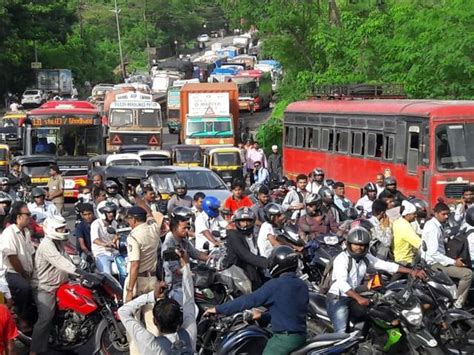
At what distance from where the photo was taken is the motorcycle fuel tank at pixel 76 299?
11320 mm

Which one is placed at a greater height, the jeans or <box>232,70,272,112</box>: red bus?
the jeans

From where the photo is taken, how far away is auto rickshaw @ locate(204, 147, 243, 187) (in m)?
32.6

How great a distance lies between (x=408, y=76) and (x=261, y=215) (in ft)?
55.3

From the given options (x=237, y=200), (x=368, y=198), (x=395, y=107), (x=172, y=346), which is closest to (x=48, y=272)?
(x=172, y=346)

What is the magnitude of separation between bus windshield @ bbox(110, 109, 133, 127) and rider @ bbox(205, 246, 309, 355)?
29.4 m

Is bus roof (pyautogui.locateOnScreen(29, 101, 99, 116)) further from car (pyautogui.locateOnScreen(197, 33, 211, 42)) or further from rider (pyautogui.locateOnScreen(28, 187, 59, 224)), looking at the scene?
car (pyautogui.locateOnScreen(197, 33, 211, 42))

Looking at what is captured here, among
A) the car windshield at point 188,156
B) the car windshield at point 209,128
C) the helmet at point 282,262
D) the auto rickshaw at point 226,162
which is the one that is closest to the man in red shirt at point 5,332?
the helmet at point 282,262

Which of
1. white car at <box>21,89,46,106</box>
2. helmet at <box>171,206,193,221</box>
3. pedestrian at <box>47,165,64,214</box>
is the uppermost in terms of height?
helmet at <box>171,206,193,221</box>

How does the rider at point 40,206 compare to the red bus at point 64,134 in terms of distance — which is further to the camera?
the red bus at point 64,134

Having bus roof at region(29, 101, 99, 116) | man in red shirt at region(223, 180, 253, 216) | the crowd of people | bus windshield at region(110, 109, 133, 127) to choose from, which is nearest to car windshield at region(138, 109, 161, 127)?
bus windshield at region(110, 109, 133, 127)

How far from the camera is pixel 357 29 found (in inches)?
1494

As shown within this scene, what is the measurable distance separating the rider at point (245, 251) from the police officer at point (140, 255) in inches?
36.9

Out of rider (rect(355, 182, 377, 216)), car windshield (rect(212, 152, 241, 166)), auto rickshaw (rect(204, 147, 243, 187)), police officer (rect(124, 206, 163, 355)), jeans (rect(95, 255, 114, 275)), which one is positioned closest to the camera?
police officer (rect(124, 206, 163, 355))

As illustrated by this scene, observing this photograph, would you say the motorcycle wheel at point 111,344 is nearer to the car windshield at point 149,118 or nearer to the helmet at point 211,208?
the helmet at point 211,208
